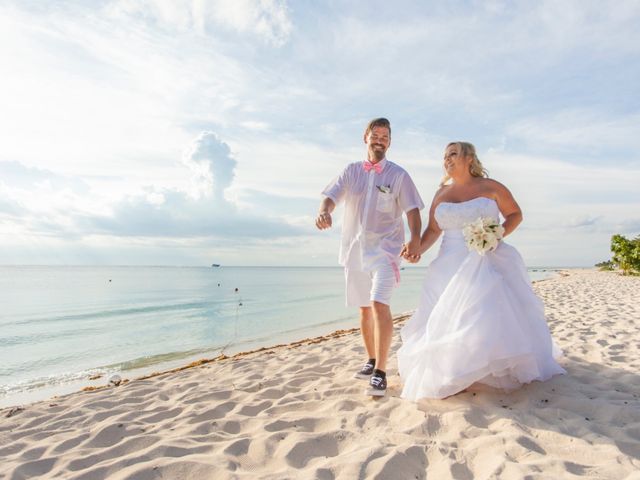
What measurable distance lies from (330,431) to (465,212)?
2.32 m

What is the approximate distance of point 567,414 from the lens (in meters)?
2.91

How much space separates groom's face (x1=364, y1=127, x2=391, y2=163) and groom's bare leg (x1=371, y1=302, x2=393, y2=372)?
1.49 meters

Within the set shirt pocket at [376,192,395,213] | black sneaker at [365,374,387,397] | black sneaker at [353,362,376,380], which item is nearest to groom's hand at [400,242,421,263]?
shirt pocket at [376,192,395,213]

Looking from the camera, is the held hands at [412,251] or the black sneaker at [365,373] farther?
the black sneaker at [365,373]

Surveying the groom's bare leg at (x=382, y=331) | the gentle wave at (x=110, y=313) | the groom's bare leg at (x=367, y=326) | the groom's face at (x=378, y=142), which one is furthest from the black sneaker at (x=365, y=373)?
→ the gentle wave at (x=110, y=313)

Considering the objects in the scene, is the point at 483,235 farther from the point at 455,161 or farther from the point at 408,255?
the point at 455,161

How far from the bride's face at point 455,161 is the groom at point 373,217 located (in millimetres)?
453

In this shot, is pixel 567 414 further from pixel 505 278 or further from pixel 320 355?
pixel 320 355

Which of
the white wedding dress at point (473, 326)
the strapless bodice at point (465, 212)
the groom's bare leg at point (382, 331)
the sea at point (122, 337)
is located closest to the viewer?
the white wedding dress at point (473, 326)

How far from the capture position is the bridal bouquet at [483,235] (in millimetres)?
3547

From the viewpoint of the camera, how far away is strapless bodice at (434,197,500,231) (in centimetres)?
388

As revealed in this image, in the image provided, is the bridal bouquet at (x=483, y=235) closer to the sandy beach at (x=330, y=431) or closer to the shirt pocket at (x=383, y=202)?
the shirt pocket at (x=383, y=202)

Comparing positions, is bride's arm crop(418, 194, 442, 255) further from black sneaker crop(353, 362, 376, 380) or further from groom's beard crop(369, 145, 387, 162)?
black sneaker crop(353, 362, 376, 380)

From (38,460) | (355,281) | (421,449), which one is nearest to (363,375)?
(355,281)
